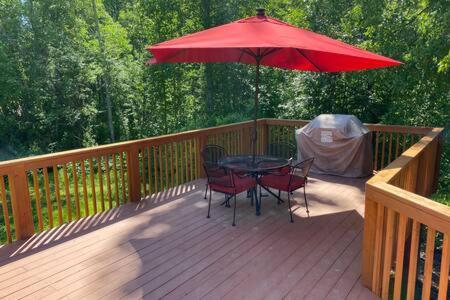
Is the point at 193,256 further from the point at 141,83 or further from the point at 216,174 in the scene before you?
the point at 141,83

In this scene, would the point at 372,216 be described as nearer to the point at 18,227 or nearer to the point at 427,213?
the point at 427,213

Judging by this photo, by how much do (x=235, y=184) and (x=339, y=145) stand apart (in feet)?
7.91

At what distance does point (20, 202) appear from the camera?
350cm

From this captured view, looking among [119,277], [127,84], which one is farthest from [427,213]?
[127,84]

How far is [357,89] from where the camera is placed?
7.30 m

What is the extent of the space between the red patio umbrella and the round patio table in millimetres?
1184

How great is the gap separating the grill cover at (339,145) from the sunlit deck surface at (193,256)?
1.25 m

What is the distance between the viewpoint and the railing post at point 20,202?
3419mm

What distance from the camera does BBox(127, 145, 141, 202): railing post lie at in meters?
4.56

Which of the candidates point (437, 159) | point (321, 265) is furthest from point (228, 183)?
point (437, 159)

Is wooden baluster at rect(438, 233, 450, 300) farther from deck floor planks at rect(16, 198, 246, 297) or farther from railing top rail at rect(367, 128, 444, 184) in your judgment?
deck floor planks at rect(16, 198, 246, 297)

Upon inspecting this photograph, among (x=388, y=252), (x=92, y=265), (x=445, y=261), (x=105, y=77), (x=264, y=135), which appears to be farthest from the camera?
(x=105, y=77)

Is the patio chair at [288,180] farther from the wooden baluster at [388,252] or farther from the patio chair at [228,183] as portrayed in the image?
the wooden baluster at [388,252]

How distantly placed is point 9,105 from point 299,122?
10251 mm
